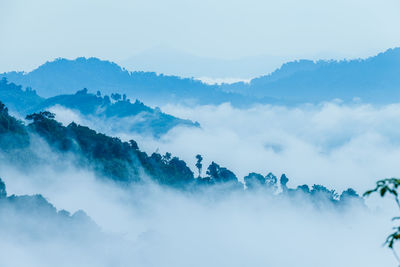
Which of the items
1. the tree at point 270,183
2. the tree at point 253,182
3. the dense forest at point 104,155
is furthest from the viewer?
the tree at point 270,183

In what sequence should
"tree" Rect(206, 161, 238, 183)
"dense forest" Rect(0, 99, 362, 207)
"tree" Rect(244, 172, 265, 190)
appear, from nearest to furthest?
"dense forest" Rect(0, 99, 362, 207)
"tree" Rect(206, 161, 238, 183)
"tree" Rect(244, 172, 265, 190)

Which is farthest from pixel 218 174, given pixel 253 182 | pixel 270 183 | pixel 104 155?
pixel 104 155

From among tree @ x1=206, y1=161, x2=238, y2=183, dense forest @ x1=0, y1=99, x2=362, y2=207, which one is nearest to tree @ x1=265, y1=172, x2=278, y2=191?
dense forest @ x1=0, y1=99, x2=362, y2=207

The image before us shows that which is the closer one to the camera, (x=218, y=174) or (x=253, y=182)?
(x=218, y=174)

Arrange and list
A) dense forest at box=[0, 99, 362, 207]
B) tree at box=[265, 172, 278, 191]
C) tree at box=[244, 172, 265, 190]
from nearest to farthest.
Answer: dense forest at box=[0, 99, 362, 207] → tree at box=[244, 172, 265, 190] → tree at box=[265, 172, 278, 191]

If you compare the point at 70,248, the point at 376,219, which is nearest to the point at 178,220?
the point at 70,248

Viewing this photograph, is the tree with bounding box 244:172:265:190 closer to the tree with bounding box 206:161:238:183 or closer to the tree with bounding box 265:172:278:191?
the tree with bounding box 265:172:278:191

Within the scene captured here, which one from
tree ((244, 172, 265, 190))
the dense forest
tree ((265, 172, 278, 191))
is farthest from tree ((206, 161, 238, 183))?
tree ((265, 172, 278, 191))

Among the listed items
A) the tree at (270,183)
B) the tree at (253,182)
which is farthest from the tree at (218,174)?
the tree at (270,183)

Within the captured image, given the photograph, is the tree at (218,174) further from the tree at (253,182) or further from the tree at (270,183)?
the tree at (270,183)

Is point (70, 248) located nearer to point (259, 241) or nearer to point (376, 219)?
point (259, 241)

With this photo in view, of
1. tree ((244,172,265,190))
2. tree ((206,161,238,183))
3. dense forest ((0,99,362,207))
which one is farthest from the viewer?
tree ((244,172,265,190))

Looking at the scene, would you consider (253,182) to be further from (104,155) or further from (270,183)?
(104,155)

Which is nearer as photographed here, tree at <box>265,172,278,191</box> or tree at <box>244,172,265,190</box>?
tree at <box>244,172,265,190</box>
